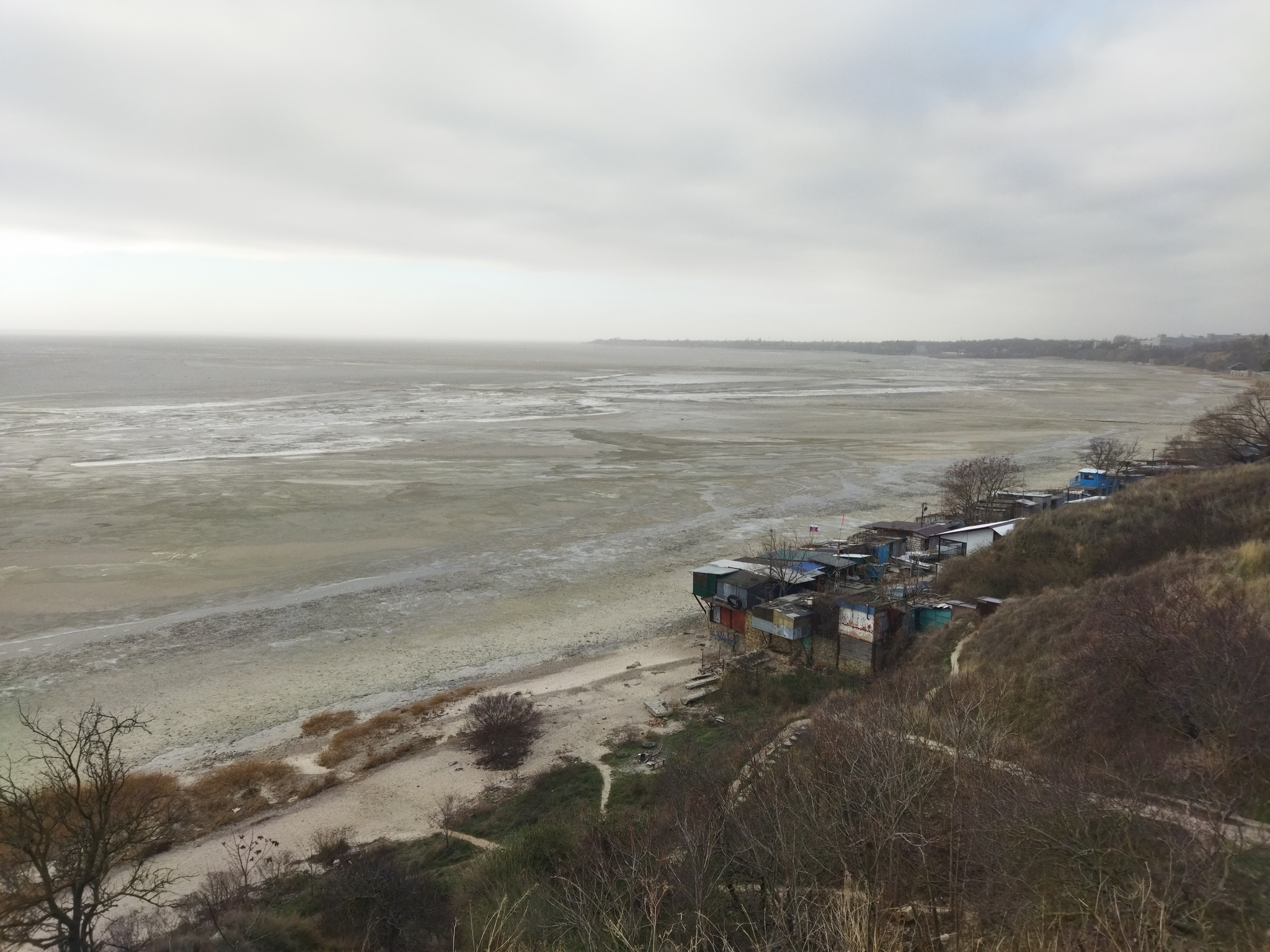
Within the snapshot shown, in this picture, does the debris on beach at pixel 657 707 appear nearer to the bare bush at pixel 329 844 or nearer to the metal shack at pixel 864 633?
the metal shack at pixel 864 633

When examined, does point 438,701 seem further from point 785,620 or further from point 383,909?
point 785,620

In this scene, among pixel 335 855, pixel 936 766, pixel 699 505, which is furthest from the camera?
pixel 699 505

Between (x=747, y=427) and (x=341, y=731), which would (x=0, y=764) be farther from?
(x=747, y=427)

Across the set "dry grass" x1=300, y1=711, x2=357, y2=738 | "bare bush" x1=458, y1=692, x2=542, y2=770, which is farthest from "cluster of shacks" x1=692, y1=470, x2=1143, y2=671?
"dry grass" x1=300, y1=711, x2=357, y2=738

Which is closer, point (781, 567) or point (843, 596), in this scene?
point (843, 596)

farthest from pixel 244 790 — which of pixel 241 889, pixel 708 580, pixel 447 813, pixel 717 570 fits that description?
pixel 717 570

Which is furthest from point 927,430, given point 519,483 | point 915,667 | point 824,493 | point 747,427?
point 915,667
